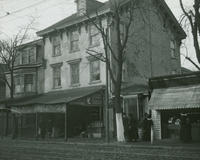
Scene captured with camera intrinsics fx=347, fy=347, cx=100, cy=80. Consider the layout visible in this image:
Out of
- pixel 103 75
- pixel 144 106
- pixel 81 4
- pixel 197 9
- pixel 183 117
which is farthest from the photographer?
pixel 81 4

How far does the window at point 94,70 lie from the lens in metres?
29.0

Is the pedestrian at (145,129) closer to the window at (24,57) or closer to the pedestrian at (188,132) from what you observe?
the pedestrian at (188,132)

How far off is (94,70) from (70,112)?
4072mm

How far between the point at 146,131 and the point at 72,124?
893 centimetres

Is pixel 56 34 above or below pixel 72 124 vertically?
above

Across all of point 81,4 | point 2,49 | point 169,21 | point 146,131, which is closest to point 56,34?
point 81,4

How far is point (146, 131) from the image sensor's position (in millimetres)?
21969

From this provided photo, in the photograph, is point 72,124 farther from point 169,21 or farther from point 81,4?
point 169,21

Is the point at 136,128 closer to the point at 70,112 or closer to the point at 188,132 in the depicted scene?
the point at 188,132

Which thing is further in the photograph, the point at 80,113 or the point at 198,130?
the point at 80,113

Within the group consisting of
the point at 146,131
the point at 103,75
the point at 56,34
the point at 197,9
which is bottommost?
the point at 146,131

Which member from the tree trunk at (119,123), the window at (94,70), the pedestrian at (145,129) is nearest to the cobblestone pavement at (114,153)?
the tree trunk at (119,123)

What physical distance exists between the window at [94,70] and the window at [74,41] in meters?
2.72

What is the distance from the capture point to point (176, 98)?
20984mm
